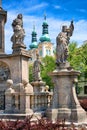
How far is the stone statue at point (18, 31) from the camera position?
17.0m

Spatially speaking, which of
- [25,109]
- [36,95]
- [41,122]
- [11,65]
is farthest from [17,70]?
[41,122]

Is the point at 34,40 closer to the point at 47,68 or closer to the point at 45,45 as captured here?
the point at 45,45

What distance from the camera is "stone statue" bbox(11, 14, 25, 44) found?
55.6 feet

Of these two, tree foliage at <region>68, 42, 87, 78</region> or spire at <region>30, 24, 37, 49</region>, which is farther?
spire at <region>30, 24, 37, 49</region>

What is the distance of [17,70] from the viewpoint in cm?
1703

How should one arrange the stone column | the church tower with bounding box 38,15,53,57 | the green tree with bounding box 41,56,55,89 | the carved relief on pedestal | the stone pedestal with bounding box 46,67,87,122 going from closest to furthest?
the stone pedestal with bounding box 46,67,87,122 < the stone column < the carved relief on pedestal < the green tree with bounding box 41,56,55,89 < the church tower with bounding box 38,15,53,57

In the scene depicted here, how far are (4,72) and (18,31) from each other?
2476 mm

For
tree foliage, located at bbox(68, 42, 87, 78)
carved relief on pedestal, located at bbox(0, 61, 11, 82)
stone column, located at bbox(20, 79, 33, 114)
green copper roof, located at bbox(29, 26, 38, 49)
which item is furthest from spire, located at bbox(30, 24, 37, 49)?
stone column, located at bbox(20, 79, 33, 114)

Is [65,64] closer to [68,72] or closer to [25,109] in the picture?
[68,72]

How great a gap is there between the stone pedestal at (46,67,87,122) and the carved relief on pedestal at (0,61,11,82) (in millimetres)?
3918

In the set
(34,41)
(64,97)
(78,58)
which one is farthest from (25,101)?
(34,41)

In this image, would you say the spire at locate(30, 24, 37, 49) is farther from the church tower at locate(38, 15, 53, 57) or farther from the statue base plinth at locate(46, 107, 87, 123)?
the statue base plinth at locate(46, 107, 87, 123)

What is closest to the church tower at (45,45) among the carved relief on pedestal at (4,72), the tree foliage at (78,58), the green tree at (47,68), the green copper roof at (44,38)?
the green copper roof at (44,38)

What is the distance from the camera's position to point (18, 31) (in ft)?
55.7
